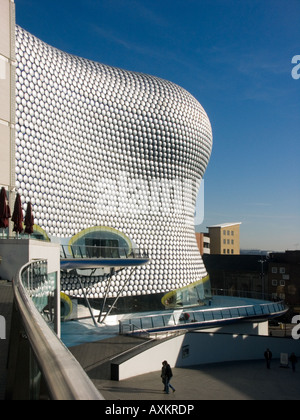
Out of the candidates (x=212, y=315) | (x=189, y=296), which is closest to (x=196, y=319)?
(x=212, y=315)

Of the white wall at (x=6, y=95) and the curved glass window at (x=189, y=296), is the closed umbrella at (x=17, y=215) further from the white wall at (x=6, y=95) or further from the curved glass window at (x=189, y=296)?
the curved glass window at (x=189, y=296)

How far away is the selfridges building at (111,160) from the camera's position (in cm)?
2372

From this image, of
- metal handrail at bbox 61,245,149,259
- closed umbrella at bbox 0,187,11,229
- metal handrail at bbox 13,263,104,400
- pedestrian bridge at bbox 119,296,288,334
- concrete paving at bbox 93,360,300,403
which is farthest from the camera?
metal handrail at bbox 61,245,149,259

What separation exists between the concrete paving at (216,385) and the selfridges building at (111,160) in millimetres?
9042

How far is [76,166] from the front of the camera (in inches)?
1022

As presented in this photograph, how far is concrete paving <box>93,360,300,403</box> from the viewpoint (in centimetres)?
1166

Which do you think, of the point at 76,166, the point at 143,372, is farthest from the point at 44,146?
the point at 143,372

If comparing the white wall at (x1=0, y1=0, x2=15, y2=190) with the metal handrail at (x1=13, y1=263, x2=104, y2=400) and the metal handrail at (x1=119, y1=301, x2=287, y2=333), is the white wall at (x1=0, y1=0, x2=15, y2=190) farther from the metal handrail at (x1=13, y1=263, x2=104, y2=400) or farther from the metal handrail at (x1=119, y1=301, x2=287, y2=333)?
the metal handrail at (x1=13, y1=263, x2=104, y2=400)

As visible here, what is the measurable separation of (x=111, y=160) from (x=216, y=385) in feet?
56.6

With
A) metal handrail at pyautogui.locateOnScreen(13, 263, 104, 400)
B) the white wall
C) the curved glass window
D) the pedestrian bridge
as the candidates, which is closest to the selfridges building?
the curved glass window

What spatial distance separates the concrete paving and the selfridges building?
29.7ft

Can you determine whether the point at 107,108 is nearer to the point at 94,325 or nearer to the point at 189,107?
the point at 189,107

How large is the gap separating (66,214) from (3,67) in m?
11.0

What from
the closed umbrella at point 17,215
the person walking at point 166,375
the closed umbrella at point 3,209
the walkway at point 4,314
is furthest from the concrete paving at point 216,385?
the closed umbrella at point 3,209
